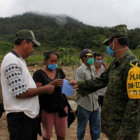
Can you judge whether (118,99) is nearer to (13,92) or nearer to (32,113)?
(32,113)

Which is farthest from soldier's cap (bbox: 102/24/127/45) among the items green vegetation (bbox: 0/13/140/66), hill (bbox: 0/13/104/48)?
hill (bbox: 0/13/104/48)

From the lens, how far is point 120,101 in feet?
5.47

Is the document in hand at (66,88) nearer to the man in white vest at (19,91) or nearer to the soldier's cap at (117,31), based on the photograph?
the man in white vest at (19,91)

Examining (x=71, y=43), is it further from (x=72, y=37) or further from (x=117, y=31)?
(x=117, y=31)

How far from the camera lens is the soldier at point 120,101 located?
151cm

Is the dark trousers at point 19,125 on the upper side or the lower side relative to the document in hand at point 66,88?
lower

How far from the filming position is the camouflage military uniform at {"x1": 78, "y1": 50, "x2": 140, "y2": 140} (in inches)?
59.5

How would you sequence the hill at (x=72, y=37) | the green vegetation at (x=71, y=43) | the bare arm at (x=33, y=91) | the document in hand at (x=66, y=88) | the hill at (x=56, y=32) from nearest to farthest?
the bare arm at (x=33, y=91) < the document in hand at (x=66, y=88) < the green vegetation at (x=71, y=43) < the hill at (x=72, y=37) < the hill at (x=56, y=32)

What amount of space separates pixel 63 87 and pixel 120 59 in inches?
32.5

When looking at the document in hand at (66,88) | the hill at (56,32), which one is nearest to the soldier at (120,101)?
the document in hand at (66,88)

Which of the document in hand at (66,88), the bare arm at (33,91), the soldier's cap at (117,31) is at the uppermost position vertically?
the soldier's cap at (117,31)

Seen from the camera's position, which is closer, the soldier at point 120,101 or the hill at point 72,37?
the soldier at point 120,101

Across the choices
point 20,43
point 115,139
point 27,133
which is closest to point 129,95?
point 115,139

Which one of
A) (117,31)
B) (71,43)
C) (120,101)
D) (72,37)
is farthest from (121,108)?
(72,37)
